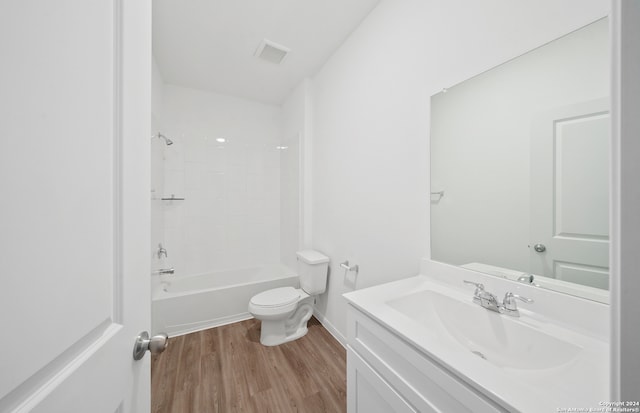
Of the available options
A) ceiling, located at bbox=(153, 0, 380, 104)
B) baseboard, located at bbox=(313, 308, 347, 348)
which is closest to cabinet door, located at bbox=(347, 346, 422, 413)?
baseboard, located at bbox=(313, 308, 347, 348)

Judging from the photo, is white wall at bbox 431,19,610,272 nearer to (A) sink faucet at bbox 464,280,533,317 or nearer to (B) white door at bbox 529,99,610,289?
(B) white door at bbox 529,99,610,289

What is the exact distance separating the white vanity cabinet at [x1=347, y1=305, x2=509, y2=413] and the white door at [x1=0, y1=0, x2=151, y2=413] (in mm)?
756

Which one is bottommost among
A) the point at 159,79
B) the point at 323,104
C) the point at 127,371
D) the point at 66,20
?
the point at 127,371

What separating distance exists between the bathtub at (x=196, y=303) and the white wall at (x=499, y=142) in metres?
1.91

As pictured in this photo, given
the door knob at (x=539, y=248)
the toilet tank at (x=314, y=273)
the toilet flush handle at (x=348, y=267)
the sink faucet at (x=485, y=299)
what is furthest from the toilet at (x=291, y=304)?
the door knob at (x=539, y=248)

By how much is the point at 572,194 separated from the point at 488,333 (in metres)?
0.59

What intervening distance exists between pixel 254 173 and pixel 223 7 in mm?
1812

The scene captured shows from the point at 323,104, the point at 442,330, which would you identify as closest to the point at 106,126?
the point at 442,330

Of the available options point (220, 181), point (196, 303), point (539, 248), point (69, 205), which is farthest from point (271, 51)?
point (196, 303)

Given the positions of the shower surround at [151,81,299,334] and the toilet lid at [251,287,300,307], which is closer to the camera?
the toilet lid at [251,287,300,307]

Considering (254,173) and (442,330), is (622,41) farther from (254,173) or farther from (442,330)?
(254,173)

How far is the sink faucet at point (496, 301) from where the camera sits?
0.86 metres

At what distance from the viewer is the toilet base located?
196 cm

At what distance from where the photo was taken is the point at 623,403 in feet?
1.01
